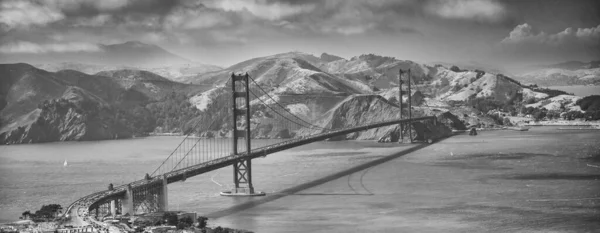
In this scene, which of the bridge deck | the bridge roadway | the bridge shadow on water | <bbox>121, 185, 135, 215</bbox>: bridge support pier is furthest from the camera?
the bridge shadow on water

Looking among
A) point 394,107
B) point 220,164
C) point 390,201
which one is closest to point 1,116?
point 394,107

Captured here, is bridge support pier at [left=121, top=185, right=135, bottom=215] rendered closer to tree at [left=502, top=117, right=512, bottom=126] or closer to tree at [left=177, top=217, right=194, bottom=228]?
tree at [left=177, top=217, right=194, bottom=228]

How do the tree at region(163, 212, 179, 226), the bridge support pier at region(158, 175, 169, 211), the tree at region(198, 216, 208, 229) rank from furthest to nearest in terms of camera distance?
the bridge support pier at region(158, 175, 169, 211) < the tree at region(163, 212, 179, 226) < the tree at region(198, 216, 208, 229)

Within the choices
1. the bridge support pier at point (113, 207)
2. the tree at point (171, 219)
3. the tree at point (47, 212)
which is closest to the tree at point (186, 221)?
the tree at point (171, 219)

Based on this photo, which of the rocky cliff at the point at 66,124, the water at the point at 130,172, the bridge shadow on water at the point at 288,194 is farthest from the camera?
the rocky cliff at the point at 66,124

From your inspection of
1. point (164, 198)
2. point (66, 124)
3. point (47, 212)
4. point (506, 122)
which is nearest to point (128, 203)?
point (164, 198)

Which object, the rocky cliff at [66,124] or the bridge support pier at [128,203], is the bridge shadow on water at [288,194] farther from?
the rocky cliff at [66,124]

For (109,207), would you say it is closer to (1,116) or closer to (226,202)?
(226,202)

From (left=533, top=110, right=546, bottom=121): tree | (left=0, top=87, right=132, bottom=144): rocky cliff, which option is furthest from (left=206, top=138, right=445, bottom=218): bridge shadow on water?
(left=533, top=110, right=546, bottom=121): tree
